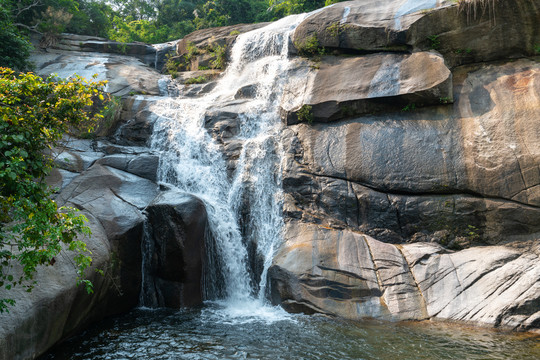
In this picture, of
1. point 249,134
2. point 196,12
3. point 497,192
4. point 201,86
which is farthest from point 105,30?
point 497,192

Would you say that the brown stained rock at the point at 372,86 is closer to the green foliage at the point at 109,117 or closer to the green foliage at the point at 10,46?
the green foliage at the point at 109,117

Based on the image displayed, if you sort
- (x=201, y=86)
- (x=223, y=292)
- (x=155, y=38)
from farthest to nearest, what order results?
(x=155, y=38) < (x=201, y=86) < (x=223, y=292)

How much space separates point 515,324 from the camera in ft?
25.7

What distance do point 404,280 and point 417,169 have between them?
9.91 feet

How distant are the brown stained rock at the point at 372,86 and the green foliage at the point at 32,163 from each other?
23.7 feet

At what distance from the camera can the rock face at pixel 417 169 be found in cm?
897

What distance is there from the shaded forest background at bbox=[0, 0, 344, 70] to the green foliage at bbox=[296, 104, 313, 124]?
1012 centimetres

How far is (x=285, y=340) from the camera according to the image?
762 centimetres

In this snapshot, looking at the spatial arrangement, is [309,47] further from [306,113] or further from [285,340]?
[285,340]

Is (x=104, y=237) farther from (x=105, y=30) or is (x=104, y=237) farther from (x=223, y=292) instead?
(x=105, y=30)

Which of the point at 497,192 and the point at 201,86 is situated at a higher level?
the point at 201,86

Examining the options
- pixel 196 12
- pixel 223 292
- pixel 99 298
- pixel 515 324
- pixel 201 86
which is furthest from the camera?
pixel 196 12

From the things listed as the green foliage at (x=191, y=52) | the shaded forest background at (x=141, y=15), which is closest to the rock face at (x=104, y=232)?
the green foliage at (x=191, y=52)

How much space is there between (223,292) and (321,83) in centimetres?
700
